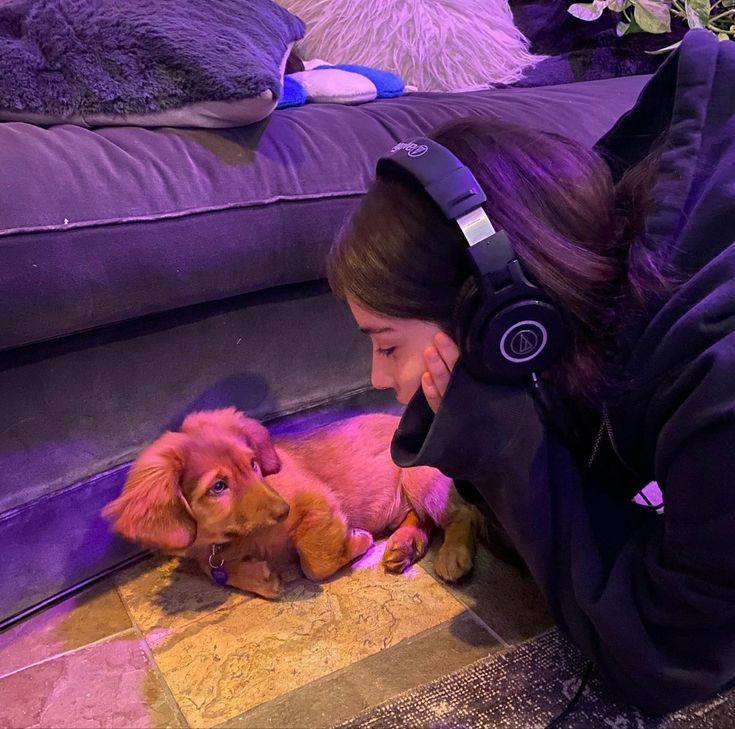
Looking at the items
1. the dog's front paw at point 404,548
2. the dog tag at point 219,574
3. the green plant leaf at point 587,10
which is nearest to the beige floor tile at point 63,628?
the dog tag at point 219,574

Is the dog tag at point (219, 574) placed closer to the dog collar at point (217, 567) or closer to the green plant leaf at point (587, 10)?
the dog collar at point (217, 567)

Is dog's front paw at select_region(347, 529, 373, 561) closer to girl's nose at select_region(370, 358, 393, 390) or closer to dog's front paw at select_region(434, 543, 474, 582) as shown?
dog's front paw at select_region(434, 543, 474, 582)

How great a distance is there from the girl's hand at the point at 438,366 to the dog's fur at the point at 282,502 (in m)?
0.33

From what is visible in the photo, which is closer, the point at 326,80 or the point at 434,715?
the point at 434,715

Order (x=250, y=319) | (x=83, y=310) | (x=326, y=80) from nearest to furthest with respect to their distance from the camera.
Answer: (x=83, y=310), (x=250, y=319), (x=326, y=80)

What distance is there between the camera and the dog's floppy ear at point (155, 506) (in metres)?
0.95

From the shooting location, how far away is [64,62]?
994mm

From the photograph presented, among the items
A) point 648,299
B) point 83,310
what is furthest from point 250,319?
point 648,299

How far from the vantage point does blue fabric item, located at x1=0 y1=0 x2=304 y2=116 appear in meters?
0.98

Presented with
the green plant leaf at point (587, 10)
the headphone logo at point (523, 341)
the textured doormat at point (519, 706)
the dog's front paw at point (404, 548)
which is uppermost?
the green plant leaf at point (587, 10)

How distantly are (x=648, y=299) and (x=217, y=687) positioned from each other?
2.22 ft

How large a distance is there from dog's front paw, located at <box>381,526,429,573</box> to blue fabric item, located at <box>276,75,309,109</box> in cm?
77

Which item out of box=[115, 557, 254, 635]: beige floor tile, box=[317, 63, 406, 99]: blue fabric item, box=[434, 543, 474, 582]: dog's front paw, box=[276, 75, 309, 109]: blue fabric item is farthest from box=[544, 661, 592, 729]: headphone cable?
box=[317, 63, 406, 99]: blue fabric item

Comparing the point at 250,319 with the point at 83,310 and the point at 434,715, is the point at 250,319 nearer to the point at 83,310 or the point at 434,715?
the point at 83,310
